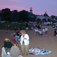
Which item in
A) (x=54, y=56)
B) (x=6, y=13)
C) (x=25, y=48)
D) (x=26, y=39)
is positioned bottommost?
(x=54, y=56)

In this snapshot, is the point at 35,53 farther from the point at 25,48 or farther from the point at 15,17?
the point at 15,17

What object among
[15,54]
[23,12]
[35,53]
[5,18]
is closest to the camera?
[15,54]

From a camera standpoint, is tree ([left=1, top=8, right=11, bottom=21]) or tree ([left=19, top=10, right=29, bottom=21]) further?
tree ([left=19, top=10, right=29, bottom=21])

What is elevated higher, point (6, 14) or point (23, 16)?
point (6, 14)

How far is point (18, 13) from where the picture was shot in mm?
71688

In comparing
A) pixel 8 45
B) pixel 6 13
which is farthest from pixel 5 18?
pixel 8 45

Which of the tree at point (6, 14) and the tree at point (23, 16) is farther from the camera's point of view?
the tree at point (23, 16)

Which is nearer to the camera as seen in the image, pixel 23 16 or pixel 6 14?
pixel 6 14

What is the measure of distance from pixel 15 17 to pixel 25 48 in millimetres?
65310

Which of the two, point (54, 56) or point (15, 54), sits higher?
point (15, 54)

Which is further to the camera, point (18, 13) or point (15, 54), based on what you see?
point (18, 13)

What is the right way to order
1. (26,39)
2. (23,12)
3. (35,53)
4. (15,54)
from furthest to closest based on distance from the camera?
(23,12) < (35,53) < (26,39) < (15,54)

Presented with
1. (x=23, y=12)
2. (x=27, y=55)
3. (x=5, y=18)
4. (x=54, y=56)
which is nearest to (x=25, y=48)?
(x=27, y=55)

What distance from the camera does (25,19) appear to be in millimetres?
66562
